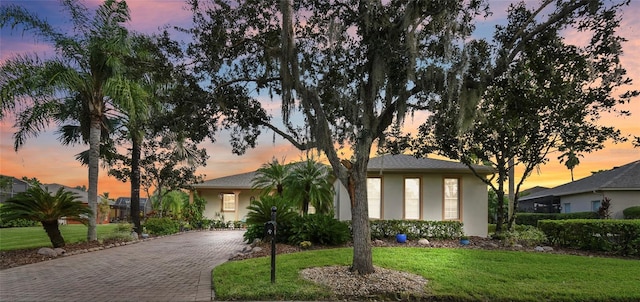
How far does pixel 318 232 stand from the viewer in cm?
1169

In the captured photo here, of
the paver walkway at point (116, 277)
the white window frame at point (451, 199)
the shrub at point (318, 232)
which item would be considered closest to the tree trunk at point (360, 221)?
the paver walkway at point (116, 277)

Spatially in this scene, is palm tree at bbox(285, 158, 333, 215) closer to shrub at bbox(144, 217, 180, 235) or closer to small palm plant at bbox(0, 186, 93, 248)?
small palm plant at bbox(0, 186, 93, 248)

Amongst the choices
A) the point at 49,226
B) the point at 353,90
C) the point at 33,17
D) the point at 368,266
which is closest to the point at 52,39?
the point at 33,17

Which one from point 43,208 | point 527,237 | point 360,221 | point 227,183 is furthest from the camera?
point 227,183

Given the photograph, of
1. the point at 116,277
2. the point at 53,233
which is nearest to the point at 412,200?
the point at 116,277

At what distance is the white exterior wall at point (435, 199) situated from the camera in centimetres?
1481

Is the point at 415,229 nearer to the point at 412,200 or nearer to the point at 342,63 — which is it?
the point at 412,200

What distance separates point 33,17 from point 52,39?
94 centimetres

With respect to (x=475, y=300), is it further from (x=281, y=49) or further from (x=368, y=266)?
(x=281, y=49)

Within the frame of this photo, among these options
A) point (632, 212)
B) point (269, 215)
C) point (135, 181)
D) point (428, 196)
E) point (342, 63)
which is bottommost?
point (632, 212)

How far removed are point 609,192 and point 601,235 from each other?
10391 millimetres

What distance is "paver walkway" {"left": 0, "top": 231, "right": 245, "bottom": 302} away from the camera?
6586mm

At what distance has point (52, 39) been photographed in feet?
47.1

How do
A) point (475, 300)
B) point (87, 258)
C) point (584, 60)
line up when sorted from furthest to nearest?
point (87, 258) < point (584, 60) < point (475, 300)
